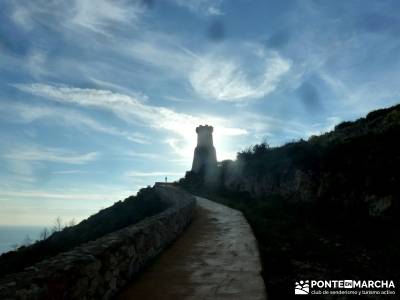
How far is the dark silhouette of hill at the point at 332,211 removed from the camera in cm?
855

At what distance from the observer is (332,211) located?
597 inches

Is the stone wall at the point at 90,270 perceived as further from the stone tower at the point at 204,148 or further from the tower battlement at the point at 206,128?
the tower battlement at the point at 206,128

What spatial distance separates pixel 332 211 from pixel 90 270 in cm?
1174

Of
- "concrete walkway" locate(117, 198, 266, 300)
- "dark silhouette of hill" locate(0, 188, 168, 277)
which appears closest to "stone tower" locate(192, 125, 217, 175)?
"dark silhouette of hill" locate(0, 188, 168, 277)

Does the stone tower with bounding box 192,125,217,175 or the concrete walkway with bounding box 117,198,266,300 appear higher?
the stone tower with bounding box 192,125,217,175

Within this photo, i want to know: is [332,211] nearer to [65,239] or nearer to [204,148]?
[65,239]

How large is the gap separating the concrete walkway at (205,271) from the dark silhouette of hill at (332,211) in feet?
1.38

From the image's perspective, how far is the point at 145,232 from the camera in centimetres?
885

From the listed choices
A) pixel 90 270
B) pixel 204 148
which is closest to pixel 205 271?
pixel 90 270

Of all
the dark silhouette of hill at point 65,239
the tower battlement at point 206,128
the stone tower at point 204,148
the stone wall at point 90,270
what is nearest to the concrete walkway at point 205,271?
the stone wall at point 90,270

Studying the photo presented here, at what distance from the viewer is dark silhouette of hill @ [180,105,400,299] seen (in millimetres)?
8555

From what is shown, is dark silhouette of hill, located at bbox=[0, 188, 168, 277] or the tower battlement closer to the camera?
dark silhouette of hill, located at bbox=[0, 188, 168, 277]

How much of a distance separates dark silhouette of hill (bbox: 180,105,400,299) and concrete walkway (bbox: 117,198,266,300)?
0.42 m

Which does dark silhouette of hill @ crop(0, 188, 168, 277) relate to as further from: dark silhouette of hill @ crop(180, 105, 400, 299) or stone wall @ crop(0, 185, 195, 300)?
stone wall @ crop(0, 185, 195, 300)
